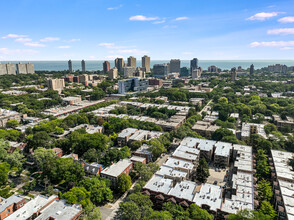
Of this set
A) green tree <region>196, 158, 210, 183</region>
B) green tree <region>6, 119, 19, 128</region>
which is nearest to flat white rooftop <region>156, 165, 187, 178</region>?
green tree <region>196, 158, 210, 183</region>

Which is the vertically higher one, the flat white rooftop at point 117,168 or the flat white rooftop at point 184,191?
the flat white rooftop at point 117,168

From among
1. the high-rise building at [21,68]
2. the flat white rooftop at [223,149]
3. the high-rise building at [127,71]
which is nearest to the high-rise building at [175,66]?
the high-rise building at [127,71]

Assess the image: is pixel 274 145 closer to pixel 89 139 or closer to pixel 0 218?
pixel 89 139

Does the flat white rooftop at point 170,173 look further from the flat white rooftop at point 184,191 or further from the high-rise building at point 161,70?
the high-rise building at point 161,70

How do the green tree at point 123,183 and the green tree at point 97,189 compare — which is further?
the green tree at point 123,183

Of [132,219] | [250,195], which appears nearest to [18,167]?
[132,219]

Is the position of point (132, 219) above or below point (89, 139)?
below

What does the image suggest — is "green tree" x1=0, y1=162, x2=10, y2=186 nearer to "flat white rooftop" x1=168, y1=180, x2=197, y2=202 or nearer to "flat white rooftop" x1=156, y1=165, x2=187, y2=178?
"flat white rooftop" x1=156, y1=165, x2=187, y2=178

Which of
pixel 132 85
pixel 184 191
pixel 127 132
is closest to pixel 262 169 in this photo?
pixel 184 191
